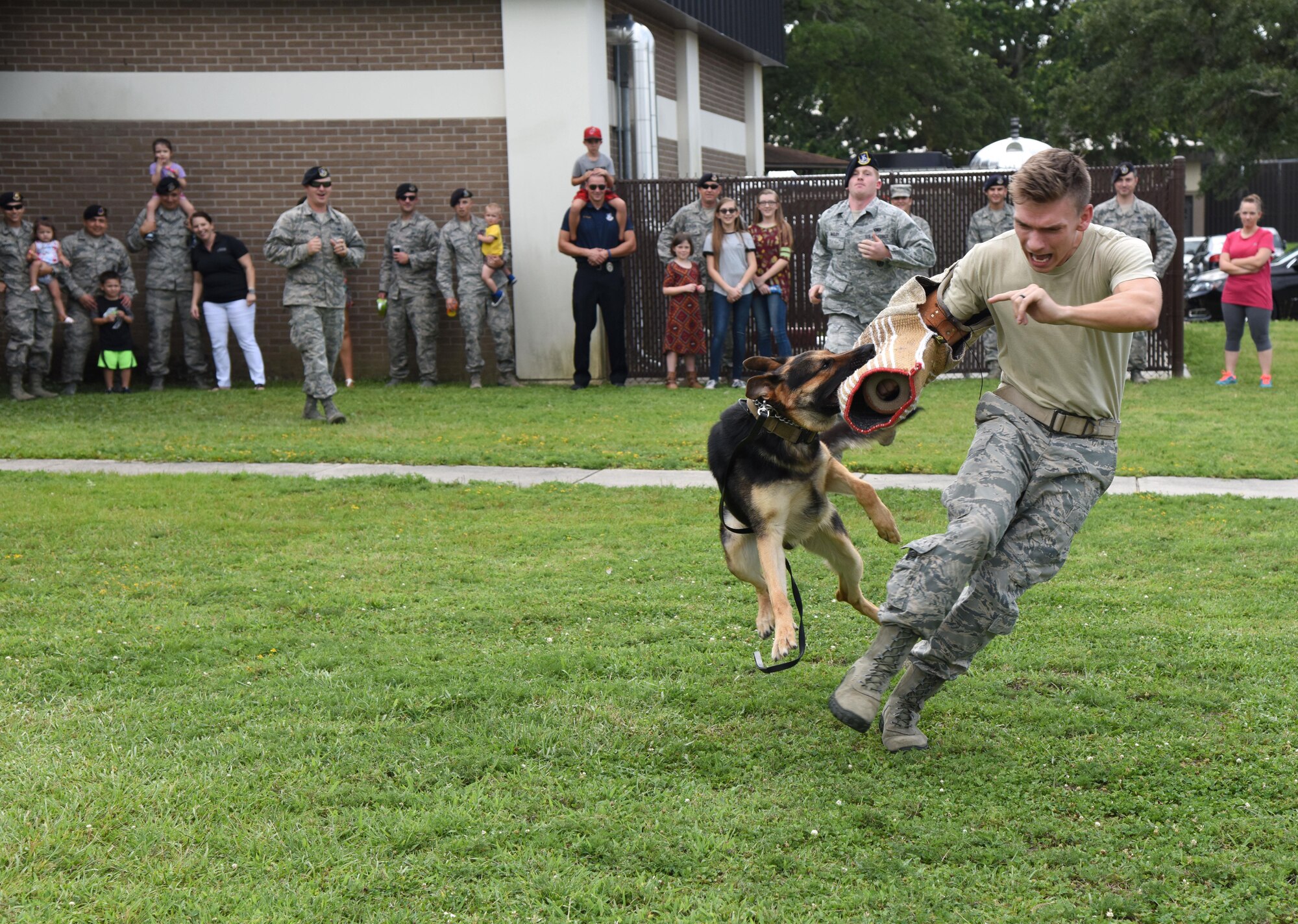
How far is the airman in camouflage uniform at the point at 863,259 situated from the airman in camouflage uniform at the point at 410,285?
25.2 feet

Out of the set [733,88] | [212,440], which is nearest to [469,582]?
[212,440]

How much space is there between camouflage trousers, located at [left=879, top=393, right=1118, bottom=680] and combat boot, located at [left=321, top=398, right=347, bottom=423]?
9411 mm

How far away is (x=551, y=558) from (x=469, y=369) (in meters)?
9.46

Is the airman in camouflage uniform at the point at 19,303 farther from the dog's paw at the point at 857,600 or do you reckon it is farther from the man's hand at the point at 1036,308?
the man's hand at the point at 1036,308

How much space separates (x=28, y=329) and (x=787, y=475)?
12932 mm

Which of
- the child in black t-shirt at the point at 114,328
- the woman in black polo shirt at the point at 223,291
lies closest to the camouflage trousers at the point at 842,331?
the woman in black polo shirt at the point at 223,291

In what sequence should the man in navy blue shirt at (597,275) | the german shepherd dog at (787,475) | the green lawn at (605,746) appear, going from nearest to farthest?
1. the green lawn at (605,746)
2. the german shepherd dog at (787,475)
3. the man in navy blue shirt at (597,275)

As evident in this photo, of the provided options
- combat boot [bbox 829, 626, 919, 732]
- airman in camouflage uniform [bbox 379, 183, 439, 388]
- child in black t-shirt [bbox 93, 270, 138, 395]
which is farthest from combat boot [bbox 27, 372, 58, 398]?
combat boot [bbox 829, 626, 919, 732]

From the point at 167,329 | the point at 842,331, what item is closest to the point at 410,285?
the point at 167,329

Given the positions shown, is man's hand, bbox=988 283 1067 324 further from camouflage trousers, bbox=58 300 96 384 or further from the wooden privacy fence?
camouflage trousers, bbox=58 300 96 384

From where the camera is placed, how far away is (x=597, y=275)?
1591cm

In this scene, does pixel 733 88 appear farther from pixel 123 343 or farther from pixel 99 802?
pixel 99 802

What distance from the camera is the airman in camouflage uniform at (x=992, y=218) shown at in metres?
15.5

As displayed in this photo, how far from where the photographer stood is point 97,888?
3658mm
